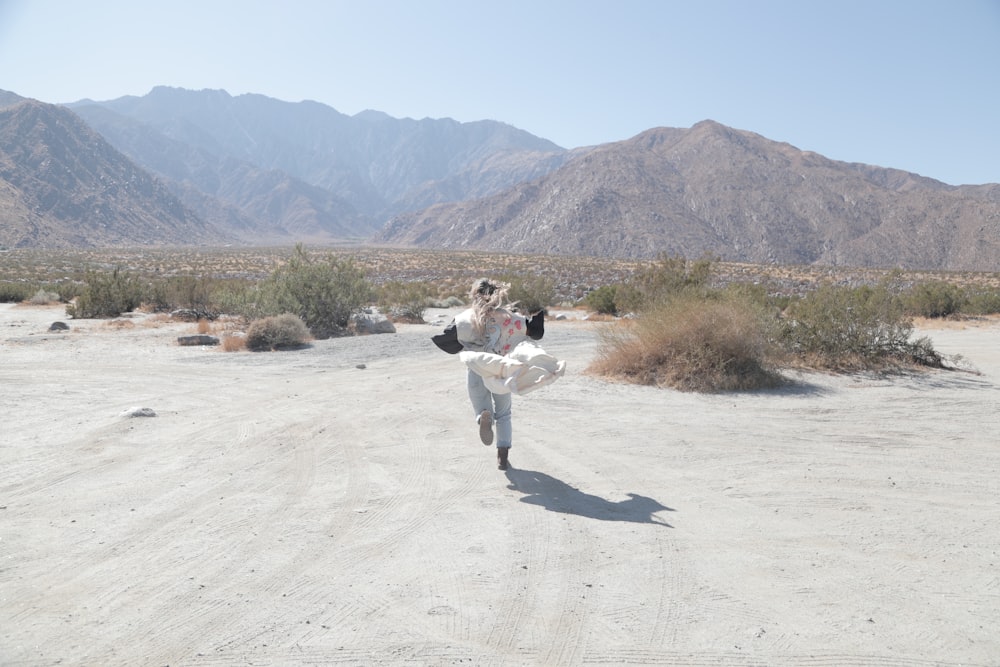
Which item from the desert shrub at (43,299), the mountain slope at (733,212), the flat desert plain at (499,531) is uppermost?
the mountain slope at (733,212)

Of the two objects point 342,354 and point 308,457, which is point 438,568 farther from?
point 342,354

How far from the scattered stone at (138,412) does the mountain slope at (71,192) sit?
4213 inches

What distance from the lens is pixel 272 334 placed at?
16.7m

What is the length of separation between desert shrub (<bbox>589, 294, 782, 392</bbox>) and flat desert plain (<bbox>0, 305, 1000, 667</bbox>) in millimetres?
644

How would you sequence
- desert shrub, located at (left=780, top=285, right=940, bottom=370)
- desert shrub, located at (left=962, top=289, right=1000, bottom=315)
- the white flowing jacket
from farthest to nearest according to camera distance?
desert shrub, located at (left=962, top=289, right=1000, bottom=315) → desert shrub, located at (left=780, top=285, right=940, bottom=370) → the white flowing jacket

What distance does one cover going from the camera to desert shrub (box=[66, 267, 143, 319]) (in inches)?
913

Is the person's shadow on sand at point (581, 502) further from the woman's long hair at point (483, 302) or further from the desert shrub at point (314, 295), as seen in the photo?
the desert shrub at point (314, 295)

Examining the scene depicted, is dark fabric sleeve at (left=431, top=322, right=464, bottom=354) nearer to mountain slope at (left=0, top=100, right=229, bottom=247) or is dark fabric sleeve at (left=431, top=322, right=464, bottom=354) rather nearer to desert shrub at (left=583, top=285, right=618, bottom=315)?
desert shrub at (left=583, top=285, right=618, bottom=315)

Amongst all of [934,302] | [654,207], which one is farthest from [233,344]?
[654,207]

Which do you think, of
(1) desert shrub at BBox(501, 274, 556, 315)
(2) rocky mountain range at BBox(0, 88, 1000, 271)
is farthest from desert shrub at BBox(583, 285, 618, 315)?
(2) rocky mountain range at BBox(0, 88, 1000, 271)

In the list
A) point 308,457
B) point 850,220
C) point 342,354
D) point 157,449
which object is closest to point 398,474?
point 308,457

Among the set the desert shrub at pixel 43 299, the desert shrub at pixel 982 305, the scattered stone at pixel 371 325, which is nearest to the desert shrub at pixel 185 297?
the desert shrub at pixel 43 299

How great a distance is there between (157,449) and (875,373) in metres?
11.1

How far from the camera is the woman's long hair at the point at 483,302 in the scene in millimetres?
6488
